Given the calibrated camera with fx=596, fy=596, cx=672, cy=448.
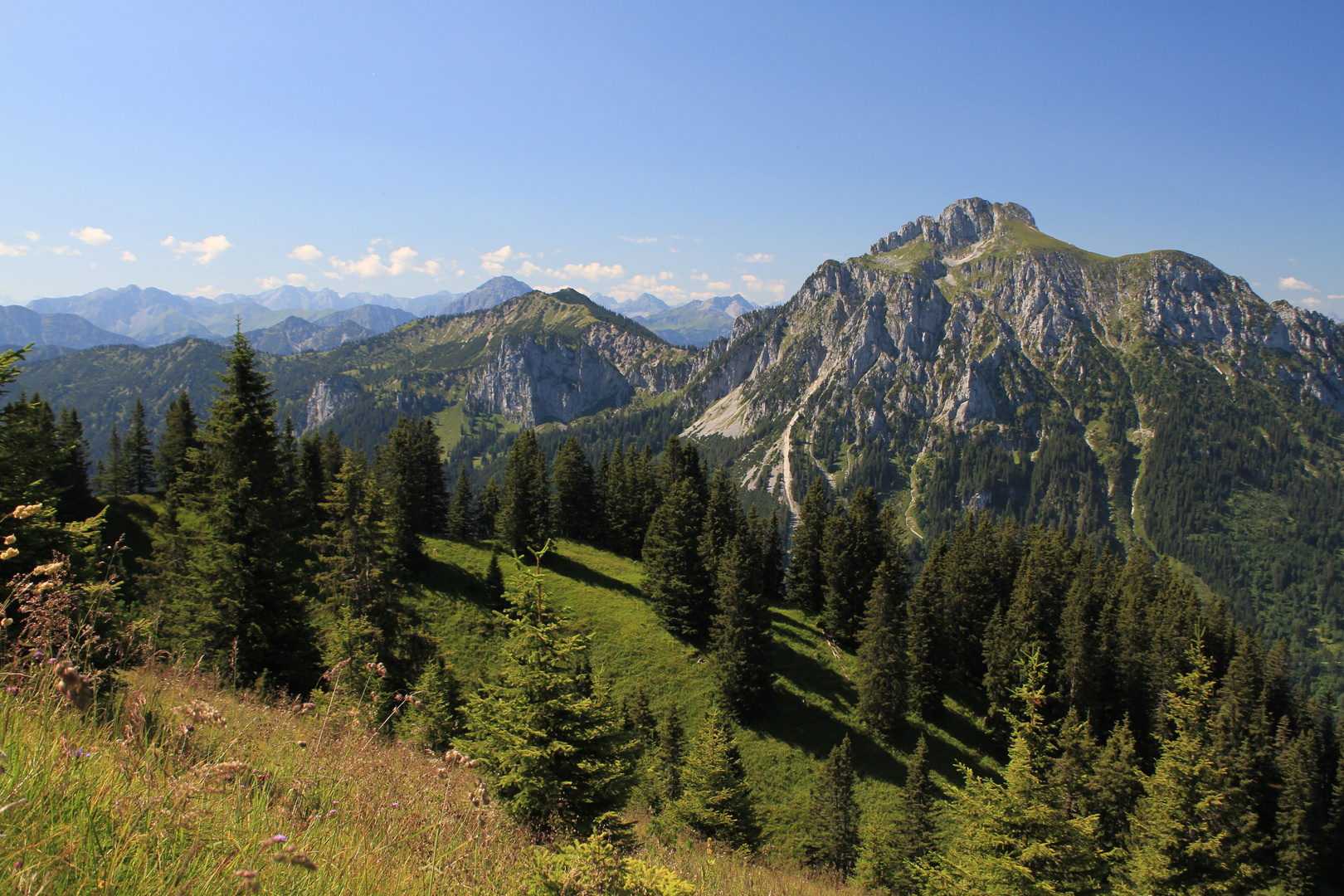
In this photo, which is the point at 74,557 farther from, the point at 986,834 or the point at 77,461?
the point at 77,461

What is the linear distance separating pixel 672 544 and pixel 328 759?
135 feet

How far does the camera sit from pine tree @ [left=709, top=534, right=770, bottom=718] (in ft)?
128

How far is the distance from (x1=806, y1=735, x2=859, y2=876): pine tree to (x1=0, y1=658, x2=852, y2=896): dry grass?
2672cm

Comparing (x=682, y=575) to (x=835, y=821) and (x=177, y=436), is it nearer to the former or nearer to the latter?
(x=835, y=821)

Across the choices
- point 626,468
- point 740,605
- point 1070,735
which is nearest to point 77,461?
point 626,468

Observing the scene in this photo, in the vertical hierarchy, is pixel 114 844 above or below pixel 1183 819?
above

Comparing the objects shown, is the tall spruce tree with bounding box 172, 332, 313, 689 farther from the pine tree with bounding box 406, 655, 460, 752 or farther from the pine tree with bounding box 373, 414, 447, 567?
the pine tree with bounding box 373, 414, 447, 567

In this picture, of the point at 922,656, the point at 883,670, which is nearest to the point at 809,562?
the point at 922,656

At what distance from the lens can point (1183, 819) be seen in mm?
23641

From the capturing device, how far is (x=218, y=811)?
12.3ft

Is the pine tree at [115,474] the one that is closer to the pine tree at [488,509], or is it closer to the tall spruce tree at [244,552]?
the pine tree at [488,509]

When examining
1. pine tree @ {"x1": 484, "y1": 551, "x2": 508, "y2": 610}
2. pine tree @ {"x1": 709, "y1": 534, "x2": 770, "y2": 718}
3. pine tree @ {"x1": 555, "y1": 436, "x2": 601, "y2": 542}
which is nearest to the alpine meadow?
pine tree @ {"x1": 709, "y1": 534, "x2": 770, "y2": 718}

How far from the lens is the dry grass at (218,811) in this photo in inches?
111

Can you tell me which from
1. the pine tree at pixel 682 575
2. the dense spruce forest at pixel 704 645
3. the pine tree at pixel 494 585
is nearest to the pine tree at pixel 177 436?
the dense spruce forest at pixel 704 645
